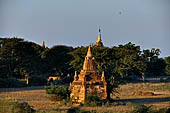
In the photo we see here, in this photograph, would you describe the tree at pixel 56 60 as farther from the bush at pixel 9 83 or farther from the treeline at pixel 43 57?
the bush at pixel 9 83

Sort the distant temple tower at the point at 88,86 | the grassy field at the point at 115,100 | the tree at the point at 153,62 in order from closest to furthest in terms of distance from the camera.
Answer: the grassy field at the point at 115,100 → the distant temple tower at the point at 88,86 → the tree at the point at 153,62

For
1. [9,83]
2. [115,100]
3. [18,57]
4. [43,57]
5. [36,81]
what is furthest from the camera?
[43,57]

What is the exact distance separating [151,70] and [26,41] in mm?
33773

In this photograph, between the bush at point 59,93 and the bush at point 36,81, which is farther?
the bush at point 36,81

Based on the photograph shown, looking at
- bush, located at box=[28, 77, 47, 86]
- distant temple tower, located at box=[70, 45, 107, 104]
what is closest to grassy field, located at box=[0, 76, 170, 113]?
distant temple tower, located at box=[70, 45, 107, 104]

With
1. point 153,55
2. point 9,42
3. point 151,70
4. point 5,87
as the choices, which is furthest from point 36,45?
point 151,70

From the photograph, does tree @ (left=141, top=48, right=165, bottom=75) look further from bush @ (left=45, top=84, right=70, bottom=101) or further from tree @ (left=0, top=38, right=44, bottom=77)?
bush @ (left=45, top=84, right=70, bottom=101)

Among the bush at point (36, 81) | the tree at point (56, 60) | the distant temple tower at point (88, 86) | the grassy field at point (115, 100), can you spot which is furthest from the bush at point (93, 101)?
the tree at point (56, 60)

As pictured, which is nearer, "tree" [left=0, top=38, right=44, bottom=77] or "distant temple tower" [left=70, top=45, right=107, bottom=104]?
"distant temple tower" [left=70, top=45, right=107, bottom=104]

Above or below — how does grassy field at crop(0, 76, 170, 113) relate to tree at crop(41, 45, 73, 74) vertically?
below

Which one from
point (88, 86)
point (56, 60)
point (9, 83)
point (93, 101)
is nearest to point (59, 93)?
point (88, 86)

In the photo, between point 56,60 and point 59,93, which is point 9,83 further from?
point 59,93

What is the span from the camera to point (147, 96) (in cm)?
3161

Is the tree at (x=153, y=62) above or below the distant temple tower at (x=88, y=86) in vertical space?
above
